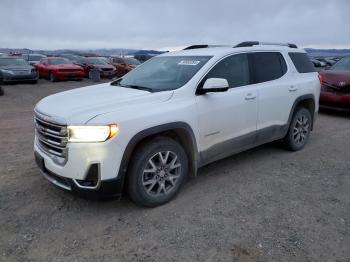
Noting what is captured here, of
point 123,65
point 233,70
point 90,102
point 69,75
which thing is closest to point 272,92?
point 233,70

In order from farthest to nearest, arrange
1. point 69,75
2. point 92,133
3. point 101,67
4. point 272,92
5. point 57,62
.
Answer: point 101,67
point 57,62
point 69,75
point 272,92
point 92,133

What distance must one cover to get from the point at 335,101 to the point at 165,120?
6554mm

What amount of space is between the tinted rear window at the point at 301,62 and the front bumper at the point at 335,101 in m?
3.04

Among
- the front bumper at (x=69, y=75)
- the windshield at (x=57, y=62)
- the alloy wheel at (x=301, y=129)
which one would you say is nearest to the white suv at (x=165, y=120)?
the alloy wheel at (x=301, y=129)

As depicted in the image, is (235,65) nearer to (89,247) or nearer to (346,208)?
(346,208)

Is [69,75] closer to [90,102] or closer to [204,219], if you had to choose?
[90,102]

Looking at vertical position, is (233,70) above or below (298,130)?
above

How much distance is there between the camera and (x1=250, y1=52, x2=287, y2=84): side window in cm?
487

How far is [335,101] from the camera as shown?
8.65 meters

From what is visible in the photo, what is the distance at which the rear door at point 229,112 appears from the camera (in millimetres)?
4094

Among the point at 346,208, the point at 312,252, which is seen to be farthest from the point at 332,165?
the point at 312,252

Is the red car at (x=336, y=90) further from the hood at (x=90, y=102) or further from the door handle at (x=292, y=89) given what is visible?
the hood at (x=90, y=102)

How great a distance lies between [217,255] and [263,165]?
7.97 ft

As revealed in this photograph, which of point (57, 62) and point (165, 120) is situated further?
point (57, 62)
